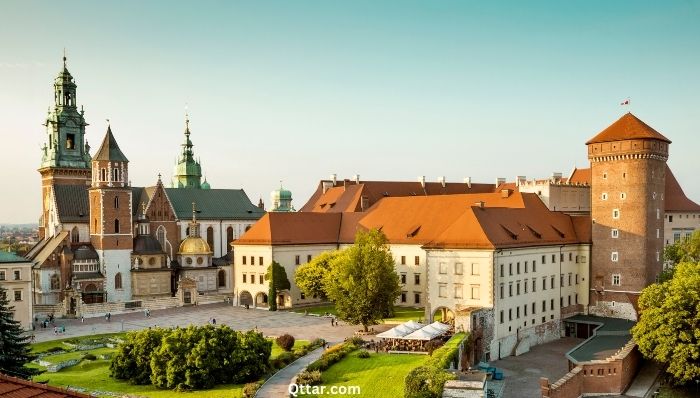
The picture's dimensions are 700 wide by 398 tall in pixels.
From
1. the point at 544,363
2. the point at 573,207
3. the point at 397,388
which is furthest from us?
the point at 573,207

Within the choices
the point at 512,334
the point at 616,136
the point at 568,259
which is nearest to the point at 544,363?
the point at 512,334

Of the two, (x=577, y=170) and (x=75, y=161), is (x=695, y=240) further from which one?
(x=75, y=161)

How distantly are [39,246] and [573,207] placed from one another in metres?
67.3

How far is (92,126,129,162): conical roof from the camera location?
277 feet

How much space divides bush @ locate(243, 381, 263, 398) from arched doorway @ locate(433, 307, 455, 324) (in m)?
20.7

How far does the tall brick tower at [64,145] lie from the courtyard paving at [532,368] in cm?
6826

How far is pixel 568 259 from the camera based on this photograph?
67.3 meters

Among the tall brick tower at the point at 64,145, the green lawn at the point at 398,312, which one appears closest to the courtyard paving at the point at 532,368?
the green lawn at the point at 398,312

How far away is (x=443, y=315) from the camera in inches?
2331

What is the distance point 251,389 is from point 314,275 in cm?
3053

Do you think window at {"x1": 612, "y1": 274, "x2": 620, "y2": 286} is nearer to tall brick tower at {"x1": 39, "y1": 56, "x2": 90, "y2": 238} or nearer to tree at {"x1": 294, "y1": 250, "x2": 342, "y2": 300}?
tree at {"x1": 294, "y1": 250, "x2": 342, "y2": 300}

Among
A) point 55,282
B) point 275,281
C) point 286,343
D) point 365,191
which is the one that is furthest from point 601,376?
point 55,282

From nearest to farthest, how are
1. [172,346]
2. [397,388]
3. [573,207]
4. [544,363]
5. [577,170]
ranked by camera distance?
1. [397,388]
2. [172,346]
3. [544,363]
4. [573,207]
5. [577,170]

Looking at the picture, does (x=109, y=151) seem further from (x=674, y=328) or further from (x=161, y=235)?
(x=674, y=328)
